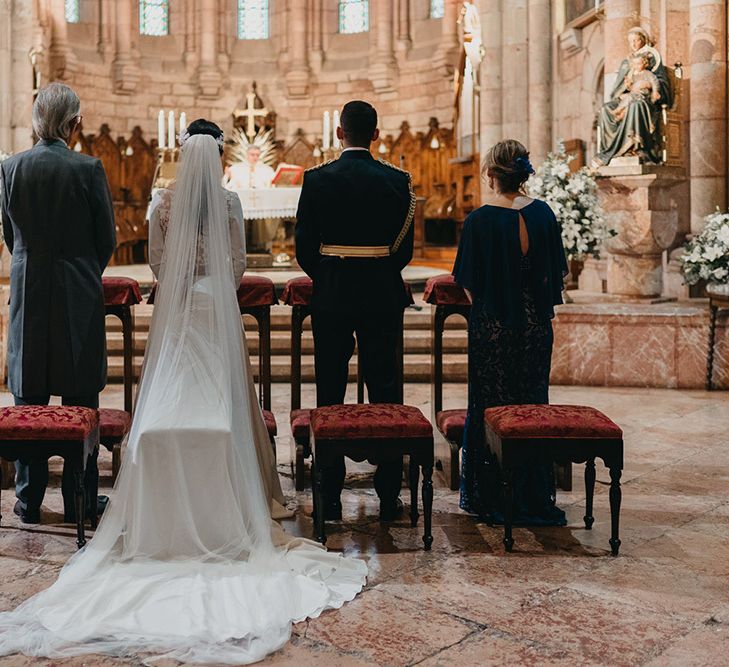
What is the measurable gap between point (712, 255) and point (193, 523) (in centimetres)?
Result: 528

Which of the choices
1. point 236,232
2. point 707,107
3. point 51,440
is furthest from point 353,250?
point 707,107

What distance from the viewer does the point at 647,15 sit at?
32.4 feet

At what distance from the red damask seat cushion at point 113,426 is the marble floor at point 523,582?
405 mm

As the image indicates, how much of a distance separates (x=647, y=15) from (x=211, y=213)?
7005 mm

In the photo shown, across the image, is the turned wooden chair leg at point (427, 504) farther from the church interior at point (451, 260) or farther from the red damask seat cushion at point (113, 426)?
the red damask seat cushion at point (113, 426)

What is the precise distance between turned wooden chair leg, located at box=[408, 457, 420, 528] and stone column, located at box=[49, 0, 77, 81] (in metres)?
12.9

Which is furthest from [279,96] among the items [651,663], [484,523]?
[651,663]

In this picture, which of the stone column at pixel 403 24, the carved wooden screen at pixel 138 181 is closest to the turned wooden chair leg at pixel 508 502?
the carved wooden screen at pixel 138 181

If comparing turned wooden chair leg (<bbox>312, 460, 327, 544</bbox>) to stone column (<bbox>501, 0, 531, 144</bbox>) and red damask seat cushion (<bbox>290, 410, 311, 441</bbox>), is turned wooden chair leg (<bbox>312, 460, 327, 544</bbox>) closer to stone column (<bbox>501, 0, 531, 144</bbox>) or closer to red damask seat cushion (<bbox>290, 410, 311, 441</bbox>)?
red damask seat cushion (<bbox>290, 410, 311, 441</bbox>)

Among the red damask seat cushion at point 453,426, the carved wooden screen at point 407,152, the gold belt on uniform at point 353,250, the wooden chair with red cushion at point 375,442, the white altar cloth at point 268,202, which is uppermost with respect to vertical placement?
the carved wooden screen at point 407,152

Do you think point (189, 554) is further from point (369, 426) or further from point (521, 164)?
point (521, 164)

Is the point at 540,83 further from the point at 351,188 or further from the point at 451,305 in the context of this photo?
the point at 351,188

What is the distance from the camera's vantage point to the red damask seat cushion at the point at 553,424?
13.3 feet

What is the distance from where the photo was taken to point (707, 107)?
365 inches
